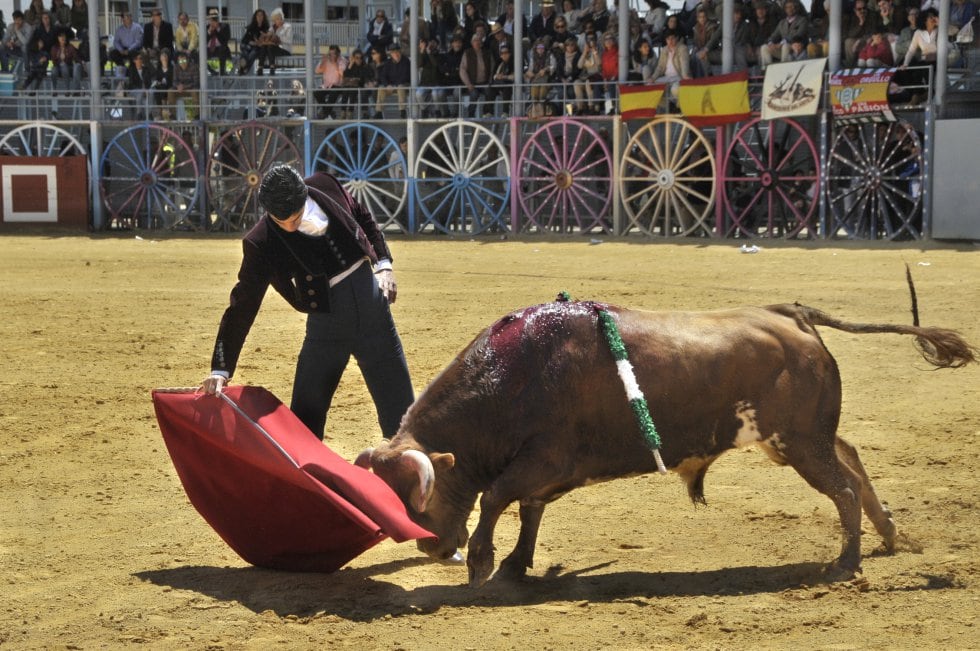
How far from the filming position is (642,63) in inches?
815

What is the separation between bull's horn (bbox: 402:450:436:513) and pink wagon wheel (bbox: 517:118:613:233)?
619 inches

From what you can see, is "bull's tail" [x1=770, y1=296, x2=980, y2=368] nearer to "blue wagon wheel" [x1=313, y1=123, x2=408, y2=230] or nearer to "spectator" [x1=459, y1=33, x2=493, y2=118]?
"spectator" [x1=459, y1=33, x2=493, y2=118]

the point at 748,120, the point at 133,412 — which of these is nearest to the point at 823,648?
the point at 133,412

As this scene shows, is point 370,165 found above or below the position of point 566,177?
above

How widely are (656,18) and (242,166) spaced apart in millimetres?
7306

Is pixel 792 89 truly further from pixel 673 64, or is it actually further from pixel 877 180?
pixel 673 64

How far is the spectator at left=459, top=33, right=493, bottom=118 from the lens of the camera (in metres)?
21.9

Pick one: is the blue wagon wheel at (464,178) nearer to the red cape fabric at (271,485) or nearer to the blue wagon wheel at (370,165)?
the blue wagon wheel at (370,165)

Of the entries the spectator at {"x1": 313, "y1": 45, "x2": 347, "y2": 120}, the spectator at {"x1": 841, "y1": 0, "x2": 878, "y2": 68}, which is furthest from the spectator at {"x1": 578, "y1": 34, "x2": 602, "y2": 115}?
the spectator at {"x1": 313, "y1": 45, "x2": 347, "y2": 120}

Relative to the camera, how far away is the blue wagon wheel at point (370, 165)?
22391 millimetres

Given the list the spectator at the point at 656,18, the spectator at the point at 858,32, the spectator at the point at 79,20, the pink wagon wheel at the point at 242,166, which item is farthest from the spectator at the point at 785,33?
the spectator at the point at 79,20

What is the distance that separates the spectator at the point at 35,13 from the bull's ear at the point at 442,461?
963 inches

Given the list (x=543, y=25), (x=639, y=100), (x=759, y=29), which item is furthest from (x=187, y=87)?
(x=759, y=29)

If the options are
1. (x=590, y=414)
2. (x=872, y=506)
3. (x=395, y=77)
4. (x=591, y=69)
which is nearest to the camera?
(x=590, y=414)
